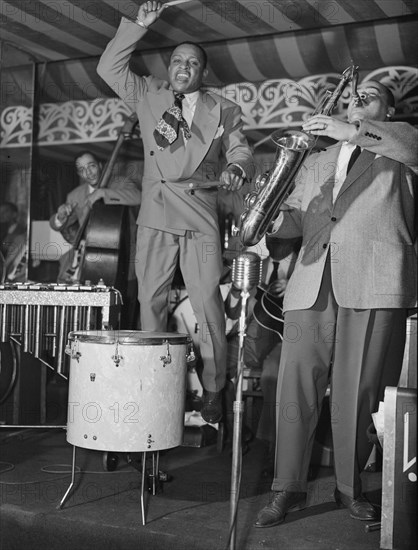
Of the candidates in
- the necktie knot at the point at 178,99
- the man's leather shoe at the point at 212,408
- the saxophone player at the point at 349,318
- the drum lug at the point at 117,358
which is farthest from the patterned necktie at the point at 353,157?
the man's leather shoe at the point at 212,408

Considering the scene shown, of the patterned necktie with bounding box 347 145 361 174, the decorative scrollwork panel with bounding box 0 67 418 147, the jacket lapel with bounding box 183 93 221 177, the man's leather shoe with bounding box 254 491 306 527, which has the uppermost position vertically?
the decorative scrollwork panel with bounding box 0 67 418 147

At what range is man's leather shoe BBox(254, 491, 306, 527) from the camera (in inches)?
111

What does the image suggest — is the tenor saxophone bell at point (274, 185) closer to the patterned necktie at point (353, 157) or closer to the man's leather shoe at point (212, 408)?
the patterned necktie at point (353, 157)

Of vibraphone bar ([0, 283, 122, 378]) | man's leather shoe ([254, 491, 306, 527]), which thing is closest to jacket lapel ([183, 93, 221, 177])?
vibraphone bar ([0, 283, 122, 378])

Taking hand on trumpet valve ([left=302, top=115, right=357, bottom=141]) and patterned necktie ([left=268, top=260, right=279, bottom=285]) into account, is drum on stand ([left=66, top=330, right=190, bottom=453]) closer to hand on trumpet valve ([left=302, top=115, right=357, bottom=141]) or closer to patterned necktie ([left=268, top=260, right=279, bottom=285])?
hand on trumpet valve ([left=302, top=115, right=357, bottom=141])

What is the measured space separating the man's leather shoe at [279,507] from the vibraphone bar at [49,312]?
1.30 meters

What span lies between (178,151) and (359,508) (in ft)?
6.47

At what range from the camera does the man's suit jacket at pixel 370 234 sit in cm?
293

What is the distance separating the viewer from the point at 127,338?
9.61ft

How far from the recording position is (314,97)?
17.1 ft

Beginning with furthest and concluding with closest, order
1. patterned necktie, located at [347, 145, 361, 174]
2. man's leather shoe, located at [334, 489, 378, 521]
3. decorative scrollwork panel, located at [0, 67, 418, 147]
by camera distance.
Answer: decorative scrollwork panel, located at [0, 67, 418, 147], patterned necktie, located at [347, 145, 361, 174], man's leather shoe, located at [334, 489, 378, 521]

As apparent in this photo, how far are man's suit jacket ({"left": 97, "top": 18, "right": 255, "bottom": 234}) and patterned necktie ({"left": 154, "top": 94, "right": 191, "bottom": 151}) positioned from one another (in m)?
0.05

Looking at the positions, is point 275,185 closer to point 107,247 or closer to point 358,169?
point 358,169

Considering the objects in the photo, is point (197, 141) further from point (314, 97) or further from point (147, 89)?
point (314, 97)
